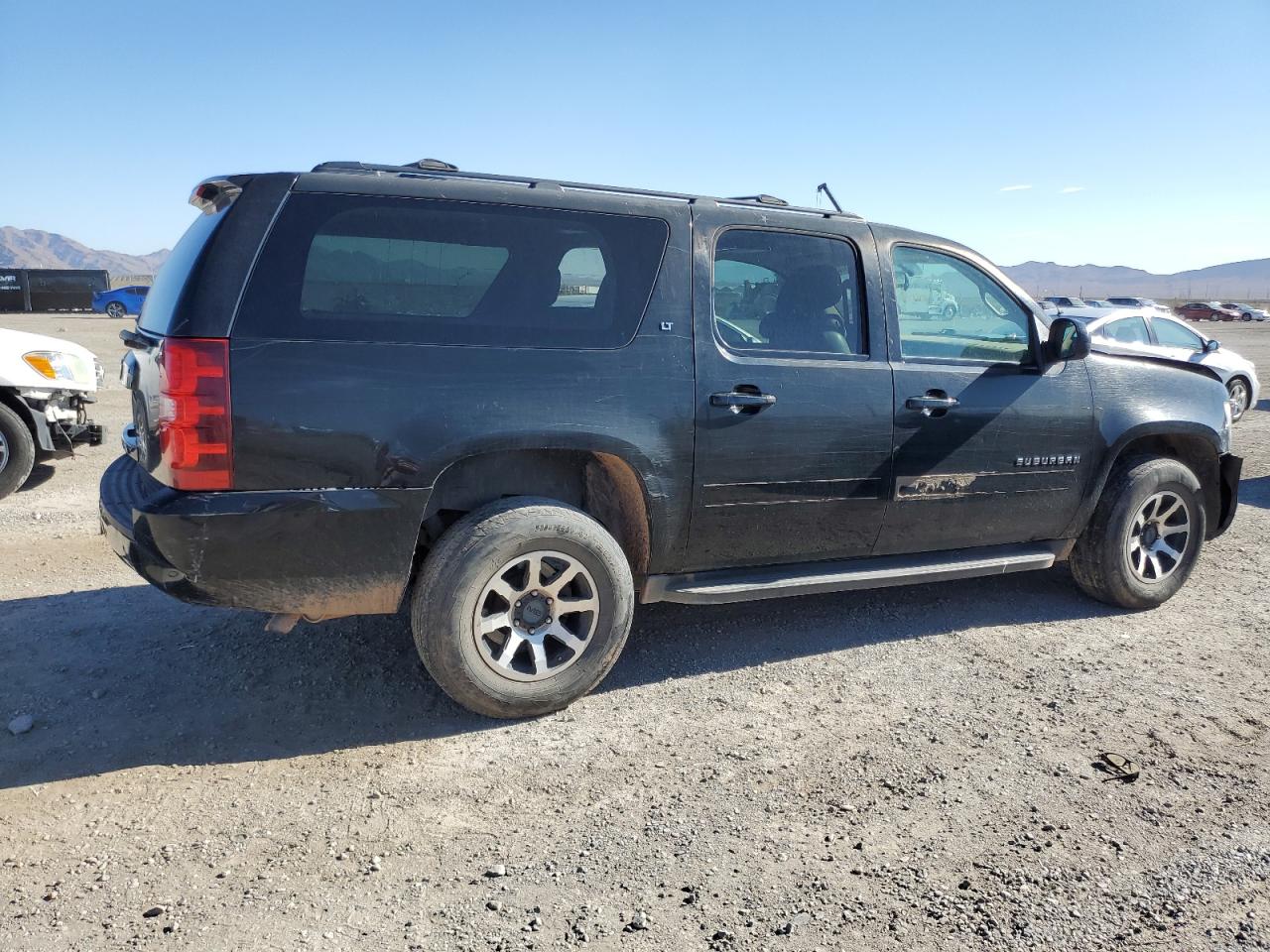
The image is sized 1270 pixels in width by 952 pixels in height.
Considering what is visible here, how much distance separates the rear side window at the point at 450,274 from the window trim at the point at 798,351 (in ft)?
0.96

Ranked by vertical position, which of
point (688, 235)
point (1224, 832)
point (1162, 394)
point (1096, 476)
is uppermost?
point (688, 235)

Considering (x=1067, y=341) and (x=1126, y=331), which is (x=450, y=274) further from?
(x=1126, y=331)

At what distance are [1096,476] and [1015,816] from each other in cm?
233

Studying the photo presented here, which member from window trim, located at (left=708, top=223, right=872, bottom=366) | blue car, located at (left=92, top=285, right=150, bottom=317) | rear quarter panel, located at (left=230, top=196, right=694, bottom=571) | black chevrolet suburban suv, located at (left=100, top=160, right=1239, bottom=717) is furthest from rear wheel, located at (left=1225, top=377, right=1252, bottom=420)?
blue car, located at (left=92, top=285, right=150, bottom=317)

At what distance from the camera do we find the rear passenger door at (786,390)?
3795 millimetres

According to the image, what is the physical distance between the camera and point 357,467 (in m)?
3.21

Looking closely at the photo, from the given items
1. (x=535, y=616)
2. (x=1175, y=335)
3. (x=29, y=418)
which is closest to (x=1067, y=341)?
(x=535, y=616)

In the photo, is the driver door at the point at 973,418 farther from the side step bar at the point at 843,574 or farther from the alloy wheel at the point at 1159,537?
the alloy wheel at the point at 1159,537

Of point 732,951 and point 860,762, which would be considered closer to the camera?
point 732,951

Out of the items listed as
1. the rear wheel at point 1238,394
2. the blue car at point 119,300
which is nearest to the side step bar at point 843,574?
the rear wheel at point 1238,394

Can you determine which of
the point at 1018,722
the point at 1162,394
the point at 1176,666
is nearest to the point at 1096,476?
the point at 1162,394

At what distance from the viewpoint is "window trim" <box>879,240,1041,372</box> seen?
4250 millimetres

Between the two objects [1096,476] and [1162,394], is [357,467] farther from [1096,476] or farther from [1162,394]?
[1162,394]

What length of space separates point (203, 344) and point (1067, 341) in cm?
375
